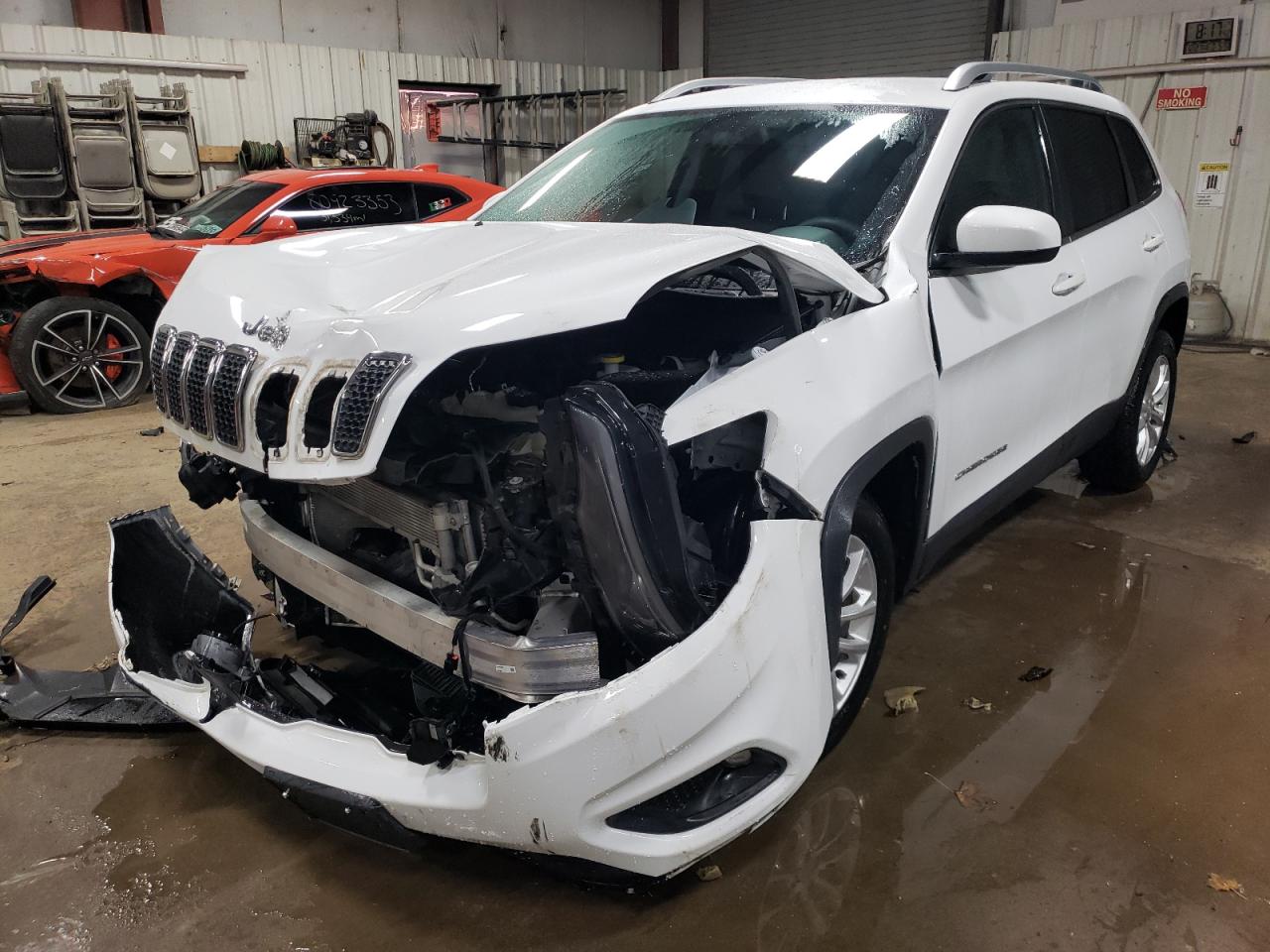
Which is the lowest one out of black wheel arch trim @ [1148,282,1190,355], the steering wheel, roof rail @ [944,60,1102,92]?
black wheel arch trim @ [1148,282,1190,355]

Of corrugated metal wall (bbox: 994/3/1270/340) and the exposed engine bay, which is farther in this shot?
corrugated metal wall (bbox: 994/3/1270/340)

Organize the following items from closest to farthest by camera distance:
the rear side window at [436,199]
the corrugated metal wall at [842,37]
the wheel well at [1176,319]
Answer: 1. the wheel well at [1176,319]
2. the rear side window at [436,199]
3. the corrugated metal wall at [842,37]

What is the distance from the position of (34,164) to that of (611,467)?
9082 millimetres

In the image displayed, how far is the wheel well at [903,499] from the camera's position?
2.24 metres

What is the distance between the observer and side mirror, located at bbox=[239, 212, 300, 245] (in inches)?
241

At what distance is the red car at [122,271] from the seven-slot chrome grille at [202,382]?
401 cm

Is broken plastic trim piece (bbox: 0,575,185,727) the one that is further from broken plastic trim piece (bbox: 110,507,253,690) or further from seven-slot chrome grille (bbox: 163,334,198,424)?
seven-slot chrome grille (bbox: 163,334,198,424)

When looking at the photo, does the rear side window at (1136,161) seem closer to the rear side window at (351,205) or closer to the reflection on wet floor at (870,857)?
the reflection on wet floor at (870,857)

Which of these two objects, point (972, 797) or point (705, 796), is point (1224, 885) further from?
point (705, 796)

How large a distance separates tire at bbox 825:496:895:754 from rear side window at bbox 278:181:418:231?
17.3 ft

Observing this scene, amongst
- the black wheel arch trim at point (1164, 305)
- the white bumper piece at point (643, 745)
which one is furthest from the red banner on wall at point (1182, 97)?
the white bumper piece at point (643, 745)

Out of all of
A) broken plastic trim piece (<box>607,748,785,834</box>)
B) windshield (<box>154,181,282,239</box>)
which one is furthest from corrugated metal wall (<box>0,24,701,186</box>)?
broken plastic trim piece (<box>607,748,785,834</box>)

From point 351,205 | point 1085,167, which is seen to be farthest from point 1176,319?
point 351,205

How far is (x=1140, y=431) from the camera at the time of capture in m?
3.89
